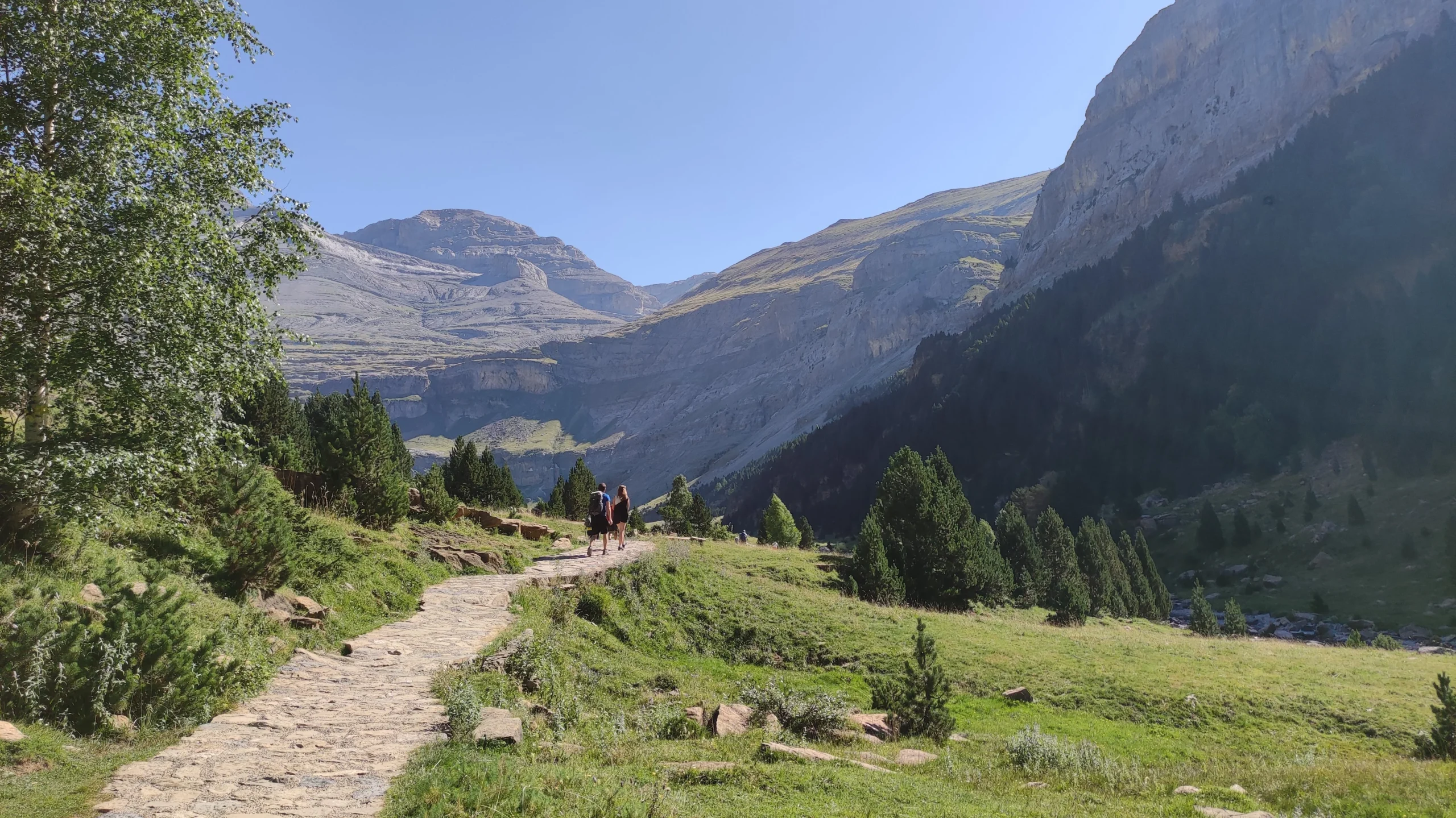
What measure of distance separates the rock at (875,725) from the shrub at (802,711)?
0.65 metres

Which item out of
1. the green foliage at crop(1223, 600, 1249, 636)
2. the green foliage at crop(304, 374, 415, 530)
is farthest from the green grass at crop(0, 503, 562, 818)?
the green foliage at crop(1223, 600, 1249, 636)

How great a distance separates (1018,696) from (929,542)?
1629cm

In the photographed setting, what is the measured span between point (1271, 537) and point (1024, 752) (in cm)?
10859

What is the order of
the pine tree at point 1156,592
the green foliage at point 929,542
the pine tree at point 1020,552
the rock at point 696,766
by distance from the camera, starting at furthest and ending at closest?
the pine tree at point 1156,592
the pine tree at point 1020,552
the green foliage at point 929,542
the rock at point 696,766

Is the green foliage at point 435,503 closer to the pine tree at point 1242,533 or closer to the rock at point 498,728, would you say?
the rock at point 498,728

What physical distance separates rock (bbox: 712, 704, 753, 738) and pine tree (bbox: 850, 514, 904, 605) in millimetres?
17285

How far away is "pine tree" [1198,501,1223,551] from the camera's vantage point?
9625 centimetres

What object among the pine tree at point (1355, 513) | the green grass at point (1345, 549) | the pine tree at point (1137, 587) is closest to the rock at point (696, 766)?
the pine tree at point (1137, 587)

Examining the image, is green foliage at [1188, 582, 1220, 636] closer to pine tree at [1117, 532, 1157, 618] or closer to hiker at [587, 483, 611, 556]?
pine tree at [1117, 532, 1157, 618]

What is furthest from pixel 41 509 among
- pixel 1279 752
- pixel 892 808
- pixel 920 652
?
pixel 1279 752

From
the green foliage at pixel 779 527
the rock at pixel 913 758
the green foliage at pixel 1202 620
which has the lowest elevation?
the green foliage at pixel 1202 620

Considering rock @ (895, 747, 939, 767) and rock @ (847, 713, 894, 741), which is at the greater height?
rock @ (895, 747, 939, 767)

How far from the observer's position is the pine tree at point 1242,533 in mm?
94000

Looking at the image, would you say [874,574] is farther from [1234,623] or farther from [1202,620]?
[1234,623]
